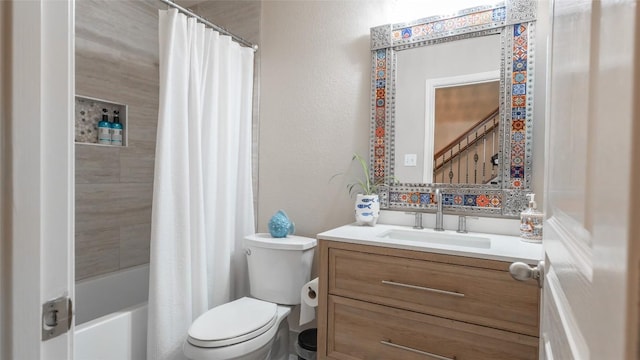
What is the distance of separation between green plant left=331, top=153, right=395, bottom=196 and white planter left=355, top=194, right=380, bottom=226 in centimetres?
9

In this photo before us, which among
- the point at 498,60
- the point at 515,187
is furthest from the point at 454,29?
the point at 515,187

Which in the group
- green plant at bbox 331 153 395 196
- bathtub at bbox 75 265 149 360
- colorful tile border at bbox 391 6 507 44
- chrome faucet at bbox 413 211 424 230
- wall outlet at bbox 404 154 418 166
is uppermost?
colorful tile border at bbox 391 6 507 44

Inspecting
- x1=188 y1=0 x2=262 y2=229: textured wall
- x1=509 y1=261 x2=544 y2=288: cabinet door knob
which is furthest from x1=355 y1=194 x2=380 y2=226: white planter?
x1=509 y1=261 x2=544 y2=288: cabinet door knob

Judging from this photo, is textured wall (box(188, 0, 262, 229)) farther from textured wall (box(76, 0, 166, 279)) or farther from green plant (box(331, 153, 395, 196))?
green plant (box(331, 153, 395, 196))

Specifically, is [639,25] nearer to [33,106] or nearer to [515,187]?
[33,106]

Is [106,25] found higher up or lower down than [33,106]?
higher up

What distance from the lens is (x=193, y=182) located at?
1769 mm

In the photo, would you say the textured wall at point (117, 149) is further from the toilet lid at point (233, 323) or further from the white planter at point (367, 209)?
the white planter at point (367, 209)

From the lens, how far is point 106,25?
6.88 feet

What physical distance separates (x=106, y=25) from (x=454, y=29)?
2.12 metres

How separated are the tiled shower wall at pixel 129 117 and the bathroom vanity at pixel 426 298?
1223mm

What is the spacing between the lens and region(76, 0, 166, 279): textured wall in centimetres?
198

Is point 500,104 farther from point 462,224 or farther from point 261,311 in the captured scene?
point 261,311
